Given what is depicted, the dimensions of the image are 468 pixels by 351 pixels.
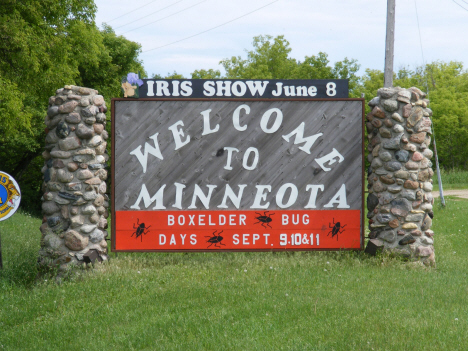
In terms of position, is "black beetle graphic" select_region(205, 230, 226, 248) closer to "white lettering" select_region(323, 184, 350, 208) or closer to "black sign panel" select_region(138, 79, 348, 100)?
"white lettering" select_region(323, 184, 350, 208)

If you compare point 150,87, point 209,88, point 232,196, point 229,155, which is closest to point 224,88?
point 209,88

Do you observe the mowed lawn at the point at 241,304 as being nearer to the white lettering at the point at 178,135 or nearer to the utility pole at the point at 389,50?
the white lettering at the point at 178,135

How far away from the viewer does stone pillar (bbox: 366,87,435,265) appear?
31.7 feet

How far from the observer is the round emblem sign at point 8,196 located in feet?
30.2

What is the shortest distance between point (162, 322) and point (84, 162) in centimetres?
379

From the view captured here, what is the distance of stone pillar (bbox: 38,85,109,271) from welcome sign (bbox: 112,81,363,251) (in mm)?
472

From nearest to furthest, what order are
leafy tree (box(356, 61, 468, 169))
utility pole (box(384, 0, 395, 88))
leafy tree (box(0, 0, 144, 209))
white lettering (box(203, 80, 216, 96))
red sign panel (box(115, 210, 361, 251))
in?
red sign panel (box(115, 210, 361, 251))
white lettering (box(203, 80, 216, 96))
leafy tree (box(0, 0, 144, 209))
utility pole (box(384, 0, 395, 88))
leafy tree (box(356, 61, 468, 169))

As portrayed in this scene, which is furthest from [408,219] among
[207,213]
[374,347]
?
[374,347]

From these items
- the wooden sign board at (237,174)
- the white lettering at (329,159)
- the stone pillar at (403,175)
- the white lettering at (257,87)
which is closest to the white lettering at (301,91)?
the wooden sign board at (237,174)

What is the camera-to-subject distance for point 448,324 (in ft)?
21.0

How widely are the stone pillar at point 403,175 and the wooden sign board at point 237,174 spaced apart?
Answer: 1.45ft

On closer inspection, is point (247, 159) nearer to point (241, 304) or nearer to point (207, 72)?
point (241, 304)

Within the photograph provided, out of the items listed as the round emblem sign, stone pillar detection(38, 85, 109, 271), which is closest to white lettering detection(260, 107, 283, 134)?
stone pillar detection(38, 85, 109, 271)

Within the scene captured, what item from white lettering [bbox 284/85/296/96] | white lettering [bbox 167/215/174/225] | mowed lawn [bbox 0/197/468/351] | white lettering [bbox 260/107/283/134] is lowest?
mowed lawn [bbox 0/197/468/351]
